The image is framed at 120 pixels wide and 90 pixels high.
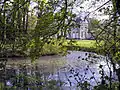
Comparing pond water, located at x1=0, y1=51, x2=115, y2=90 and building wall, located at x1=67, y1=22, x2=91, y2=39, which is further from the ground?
building wall, located at x1=67, y1=22, x2=91, y2=39

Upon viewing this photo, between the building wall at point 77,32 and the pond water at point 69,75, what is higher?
the building wall at point 77,32

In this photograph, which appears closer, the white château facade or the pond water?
the white château facade

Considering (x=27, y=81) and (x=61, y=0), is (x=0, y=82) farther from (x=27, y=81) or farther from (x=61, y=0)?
(x=61, y=0)

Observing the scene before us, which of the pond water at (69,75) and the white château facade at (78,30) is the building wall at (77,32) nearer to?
the white château facade at (78,30)

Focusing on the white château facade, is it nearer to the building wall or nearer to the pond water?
the building wall

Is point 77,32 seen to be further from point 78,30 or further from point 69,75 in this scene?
point 69,75

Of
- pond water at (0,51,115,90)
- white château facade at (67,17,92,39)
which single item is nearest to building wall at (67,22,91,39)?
white château facade at (67,17,92,39)

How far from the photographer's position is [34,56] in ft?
13.6

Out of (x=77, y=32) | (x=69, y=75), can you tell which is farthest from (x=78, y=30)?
(x=69, y=75)

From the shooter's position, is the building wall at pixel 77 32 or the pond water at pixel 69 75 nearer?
the building wall at pixel 77 32

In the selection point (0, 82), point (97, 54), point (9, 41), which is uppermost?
point (9, 41)

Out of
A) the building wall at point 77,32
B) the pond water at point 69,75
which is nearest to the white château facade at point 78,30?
the building wall at point 77,32

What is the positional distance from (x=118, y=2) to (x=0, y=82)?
678cm

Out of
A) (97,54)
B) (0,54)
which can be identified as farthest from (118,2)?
(0,54)
